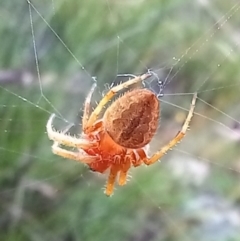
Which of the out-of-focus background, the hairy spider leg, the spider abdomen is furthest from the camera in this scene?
the out-of-focus background

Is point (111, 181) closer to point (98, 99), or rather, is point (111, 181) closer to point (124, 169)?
point (124, 169)

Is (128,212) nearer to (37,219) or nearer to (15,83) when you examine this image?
(37,219)

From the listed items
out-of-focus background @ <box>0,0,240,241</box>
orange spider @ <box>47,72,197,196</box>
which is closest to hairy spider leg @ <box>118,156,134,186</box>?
orange spider @ <box>47,72,197,196</box>

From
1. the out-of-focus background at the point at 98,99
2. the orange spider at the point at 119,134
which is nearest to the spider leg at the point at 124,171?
the orange spider at the point at 119,134

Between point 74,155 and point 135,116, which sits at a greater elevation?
point 135,116

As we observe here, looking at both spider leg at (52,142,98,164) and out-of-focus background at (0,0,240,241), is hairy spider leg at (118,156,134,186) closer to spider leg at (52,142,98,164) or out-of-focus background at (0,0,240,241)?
spider leg at (52,142,98,164)

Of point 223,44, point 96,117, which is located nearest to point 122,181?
point 96,117

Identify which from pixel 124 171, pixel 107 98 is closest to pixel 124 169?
pixel 124 171

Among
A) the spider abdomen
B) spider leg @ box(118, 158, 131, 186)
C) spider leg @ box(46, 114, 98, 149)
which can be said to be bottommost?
spider leg @ box(118, 158, 131, 186)
